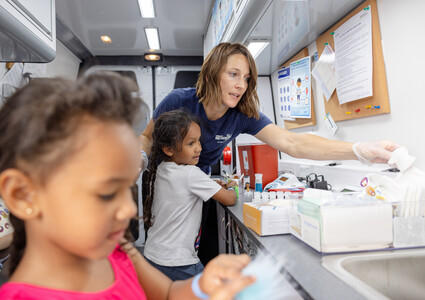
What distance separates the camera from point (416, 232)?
925 millimetres

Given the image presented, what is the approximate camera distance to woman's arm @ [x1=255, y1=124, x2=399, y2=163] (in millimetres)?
1188

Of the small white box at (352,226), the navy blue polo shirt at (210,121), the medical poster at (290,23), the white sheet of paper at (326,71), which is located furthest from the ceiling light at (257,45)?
the small white box at (352,226)

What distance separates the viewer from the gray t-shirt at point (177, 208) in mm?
1598

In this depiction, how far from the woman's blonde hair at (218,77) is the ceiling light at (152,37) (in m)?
2.08

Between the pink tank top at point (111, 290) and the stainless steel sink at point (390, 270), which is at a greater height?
the pink tank top at point (111, 290)

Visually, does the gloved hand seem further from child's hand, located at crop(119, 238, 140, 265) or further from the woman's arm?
child's hand, located at crop(119, 238, 140, 265)

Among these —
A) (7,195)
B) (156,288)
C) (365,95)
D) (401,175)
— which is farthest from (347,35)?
(7,195)

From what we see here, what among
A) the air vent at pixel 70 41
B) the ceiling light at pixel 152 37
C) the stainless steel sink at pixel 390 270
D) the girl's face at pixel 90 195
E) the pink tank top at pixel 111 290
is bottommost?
the stainless steel sink at pixel 390 270

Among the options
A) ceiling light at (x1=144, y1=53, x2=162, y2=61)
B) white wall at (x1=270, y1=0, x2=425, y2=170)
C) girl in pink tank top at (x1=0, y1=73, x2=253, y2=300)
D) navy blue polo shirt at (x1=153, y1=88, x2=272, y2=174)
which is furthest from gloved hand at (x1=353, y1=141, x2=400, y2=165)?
ceiling light at (x1=144, y1=53, x2=162, y2=61)

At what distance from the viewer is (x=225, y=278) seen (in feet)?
1.99

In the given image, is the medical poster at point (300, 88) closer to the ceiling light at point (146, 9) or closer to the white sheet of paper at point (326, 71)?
the white sheet of paper at point (326, 71)

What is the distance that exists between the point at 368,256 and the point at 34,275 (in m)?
0.84

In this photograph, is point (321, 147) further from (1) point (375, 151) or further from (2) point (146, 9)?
(2) point (146, 9)

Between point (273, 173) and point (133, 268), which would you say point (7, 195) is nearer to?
point (133, 268)
